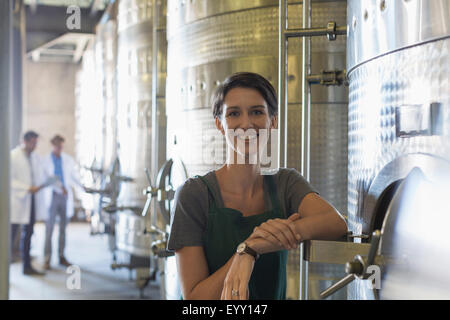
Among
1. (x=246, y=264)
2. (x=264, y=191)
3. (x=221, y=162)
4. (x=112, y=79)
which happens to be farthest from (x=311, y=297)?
(x=112, y=79)

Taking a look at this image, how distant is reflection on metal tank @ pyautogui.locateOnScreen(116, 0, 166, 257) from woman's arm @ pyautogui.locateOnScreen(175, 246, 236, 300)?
284 cm

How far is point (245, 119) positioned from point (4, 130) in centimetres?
107

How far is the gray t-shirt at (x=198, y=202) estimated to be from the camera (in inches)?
50.9

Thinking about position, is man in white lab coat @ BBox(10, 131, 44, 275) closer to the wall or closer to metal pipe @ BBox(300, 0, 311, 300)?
metal pipe @ BBox(300, 0, 311, 300)

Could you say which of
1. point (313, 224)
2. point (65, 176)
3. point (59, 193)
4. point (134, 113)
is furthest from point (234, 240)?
point (65, 176)

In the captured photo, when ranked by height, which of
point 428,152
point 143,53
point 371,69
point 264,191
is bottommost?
point 264,191

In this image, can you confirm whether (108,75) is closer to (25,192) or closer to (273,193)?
(25,192)

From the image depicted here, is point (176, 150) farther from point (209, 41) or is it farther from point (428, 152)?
point (428, 152)

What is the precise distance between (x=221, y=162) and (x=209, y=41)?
0.55 m

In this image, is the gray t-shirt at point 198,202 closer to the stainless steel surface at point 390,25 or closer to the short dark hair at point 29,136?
the stainless steel surface at point 390,25

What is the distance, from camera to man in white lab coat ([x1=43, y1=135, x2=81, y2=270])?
591cm

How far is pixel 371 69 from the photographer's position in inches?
52.1

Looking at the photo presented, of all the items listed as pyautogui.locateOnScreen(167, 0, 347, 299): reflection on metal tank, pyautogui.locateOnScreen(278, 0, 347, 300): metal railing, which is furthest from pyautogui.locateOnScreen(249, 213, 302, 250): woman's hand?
pyautogui.locateOnScreen(167, 0, 347, 299): reflection on metal tank
